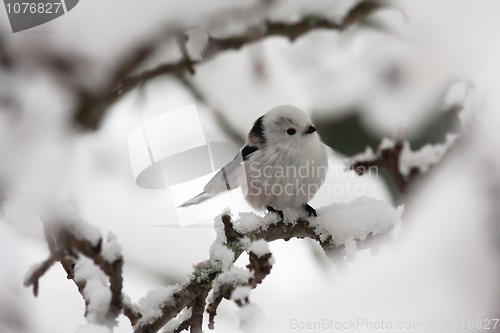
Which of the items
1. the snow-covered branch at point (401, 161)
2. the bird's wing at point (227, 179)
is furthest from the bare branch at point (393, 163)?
the bird's wing at point (227, 179)

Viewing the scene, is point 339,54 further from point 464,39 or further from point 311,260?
point 311,260

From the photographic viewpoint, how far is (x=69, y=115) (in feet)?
4.98

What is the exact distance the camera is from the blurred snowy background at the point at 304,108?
1.32 metres

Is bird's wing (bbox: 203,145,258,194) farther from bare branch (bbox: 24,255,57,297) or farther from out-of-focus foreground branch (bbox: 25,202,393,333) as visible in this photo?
bare branch (bbox: 24,255,57,297)

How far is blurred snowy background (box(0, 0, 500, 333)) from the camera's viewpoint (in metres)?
1.32

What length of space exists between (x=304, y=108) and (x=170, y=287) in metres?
0.96

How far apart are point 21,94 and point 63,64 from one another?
20 centimetres

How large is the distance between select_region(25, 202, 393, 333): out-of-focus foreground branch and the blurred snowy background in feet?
0.53

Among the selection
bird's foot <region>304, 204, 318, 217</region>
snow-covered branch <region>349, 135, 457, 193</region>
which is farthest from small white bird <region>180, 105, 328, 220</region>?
snow-covered branch <region>349, 135, 457, 193</region>

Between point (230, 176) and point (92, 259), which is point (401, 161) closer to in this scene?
point (230, 176)

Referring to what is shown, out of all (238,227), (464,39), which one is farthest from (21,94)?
(464,39)

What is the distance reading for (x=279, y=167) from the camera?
1.57 metres

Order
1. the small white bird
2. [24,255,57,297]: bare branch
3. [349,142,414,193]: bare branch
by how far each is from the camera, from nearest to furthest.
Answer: [24,255,57,297]: bare branch
[349,142,414,193]: bare branch
the small white bird

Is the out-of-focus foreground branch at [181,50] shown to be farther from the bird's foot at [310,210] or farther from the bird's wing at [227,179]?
the bird's foot at [310,210]
